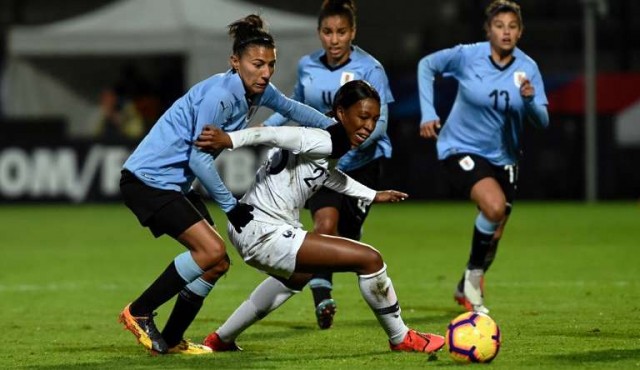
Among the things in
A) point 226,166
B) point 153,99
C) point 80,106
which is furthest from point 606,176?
point 80,106

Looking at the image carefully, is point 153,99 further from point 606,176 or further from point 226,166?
point 606,176

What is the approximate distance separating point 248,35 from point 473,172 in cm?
280

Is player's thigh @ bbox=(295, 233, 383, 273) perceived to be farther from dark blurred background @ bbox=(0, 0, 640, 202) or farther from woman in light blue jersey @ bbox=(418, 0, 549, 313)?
dark blurred background @ bbox=(0, 0, 640, 202)

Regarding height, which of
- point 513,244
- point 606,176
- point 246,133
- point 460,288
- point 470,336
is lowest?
point 606,176

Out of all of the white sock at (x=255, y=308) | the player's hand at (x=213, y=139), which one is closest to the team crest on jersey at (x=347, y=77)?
the white sock at (x=255, y=308)

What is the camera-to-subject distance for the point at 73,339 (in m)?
9.05

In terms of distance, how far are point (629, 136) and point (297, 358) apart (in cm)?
1664

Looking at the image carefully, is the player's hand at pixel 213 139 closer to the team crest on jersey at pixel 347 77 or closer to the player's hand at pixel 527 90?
the team crest on jersey at pixel 347 77

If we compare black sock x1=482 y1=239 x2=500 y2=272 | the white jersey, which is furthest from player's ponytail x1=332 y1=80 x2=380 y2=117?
black sock x1=482 y1=239 x2=500 y2=272

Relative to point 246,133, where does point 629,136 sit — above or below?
below

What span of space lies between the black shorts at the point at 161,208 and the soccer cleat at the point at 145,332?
0.52 m

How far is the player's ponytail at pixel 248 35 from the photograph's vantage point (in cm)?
796

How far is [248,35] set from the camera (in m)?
7.98

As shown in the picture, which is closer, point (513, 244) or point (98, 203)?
point (513, 244)
